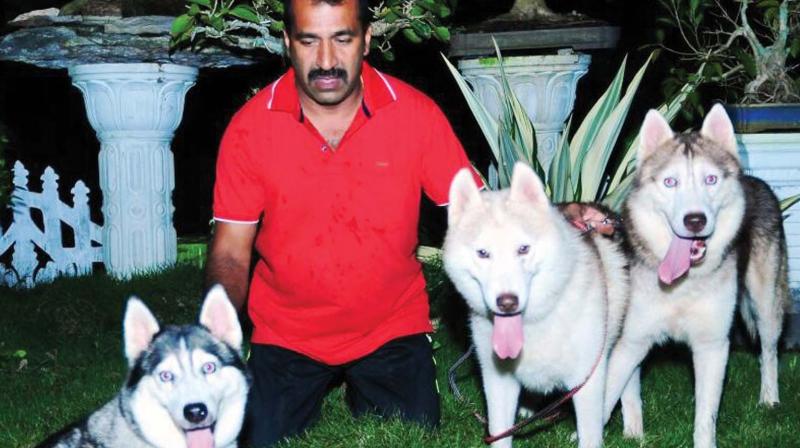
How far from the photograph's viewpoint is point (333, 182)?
4539mm

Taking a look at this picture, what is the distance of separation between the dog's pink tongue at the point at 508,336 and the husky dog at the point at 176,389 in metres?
0.98

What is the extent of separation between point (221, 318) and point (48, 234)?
602cm

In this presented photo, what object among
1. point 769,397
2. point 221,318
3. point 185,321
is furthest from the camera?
point 185,321

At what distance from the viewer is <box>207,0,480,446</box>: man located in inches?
178

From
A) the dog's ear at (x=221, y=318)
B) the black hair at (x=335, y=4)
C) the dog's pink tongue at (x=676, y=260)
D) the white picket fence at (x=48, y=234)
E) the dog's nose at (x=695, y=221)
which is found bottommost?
the white picket fence at (x=48, y=234)

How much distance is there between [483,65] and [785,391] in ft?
10.9

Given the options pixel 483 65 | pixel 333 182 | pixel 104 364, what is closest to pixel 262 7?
pixel 483 65

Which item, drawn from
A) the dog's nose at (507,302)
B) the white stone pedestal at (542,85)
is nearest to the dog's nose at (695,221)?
the dog's nose at (507,302)

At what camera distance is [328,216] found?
4.57 m

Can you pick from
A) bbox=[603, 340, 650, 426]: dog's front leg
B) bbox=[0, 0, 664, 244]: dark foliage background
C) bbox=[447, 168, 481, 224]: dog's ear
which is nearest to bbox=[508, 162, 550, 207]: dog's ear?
bbox=[447, 168, 481, 224]: dog's ear

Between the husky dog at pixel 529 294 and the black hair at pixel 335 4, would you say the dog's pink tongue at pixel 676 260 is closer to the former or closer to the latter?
the husky dog at pixel 529 294

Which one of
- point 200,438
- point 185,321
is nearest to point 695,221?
point 200,438

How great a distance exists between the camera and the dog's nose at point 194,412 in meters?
3.45

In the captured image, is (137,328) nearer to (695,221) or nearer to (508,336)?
(508,336)
